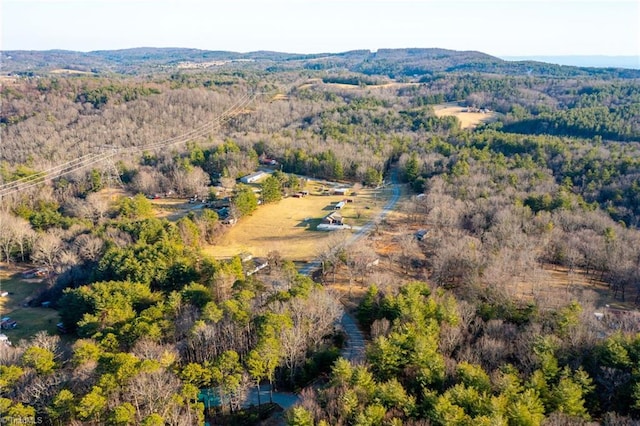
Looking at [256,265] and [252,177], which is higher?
[252,177]

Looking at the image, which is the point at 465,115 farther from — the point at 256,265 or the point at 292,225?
the point at 256,265

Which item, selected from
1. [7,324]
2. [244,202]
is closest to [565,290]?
[244,202]

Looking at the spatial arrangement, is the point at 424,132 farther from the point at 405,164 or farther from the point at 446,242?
the point at 446,242

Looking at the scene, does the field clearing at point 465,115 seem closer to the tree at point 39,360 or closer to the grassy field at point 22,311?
the grassy field at point 22,311

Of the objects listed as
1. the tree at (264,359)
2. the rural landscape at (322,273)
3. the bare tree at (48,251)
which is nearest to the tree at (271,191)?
the rural landscape at (322,273)

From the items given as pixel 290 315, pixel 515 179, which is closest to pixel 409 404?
pixel 290 315
